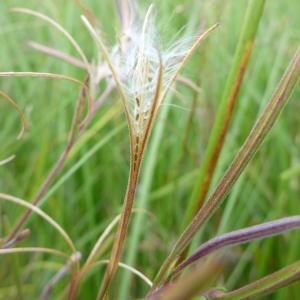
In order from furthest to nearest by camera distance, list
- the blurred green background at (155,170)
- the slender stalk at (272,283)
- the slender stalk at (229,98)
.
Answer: the blurred green background at (155,170) < the slender stalk at (229,98) < the slender stalk at (272,283)

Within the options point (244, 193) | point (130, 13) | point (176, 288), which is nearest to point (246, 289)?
point (176, 288)

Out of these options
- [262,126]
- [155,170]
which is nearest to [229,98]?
[262,126]

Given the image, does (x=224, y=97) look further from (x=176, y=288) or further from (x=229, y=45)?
(x=229, y=45)

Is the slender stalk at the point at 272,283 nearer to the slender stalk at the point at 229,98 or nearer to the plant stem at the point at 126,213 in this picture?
the plant stem at the point at 126,213

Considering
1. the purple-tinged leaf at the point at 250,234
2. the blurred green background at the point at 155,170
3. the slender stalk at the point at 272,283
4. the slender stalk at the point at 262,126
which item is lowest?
the blurred green background at the point at 155,170

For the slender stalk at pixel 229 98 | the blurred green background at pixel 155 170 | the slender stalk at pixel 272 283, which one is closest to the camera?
the slender stalk at pixel 272 283

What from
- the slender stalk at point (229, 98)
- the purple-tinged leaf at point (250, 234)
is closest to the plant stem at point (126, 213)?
the purple-tinged leaf at point (250, 234)
